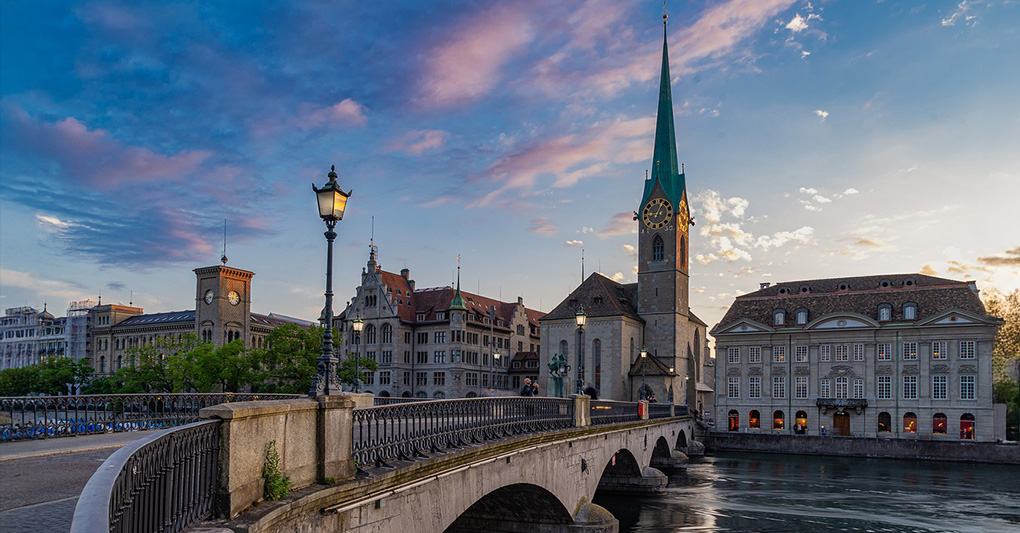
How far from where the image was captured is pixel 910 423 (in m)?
69.1

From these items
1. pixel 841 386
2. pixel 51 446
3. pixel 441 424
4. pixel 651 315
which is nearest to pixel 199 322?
pixel 651 315

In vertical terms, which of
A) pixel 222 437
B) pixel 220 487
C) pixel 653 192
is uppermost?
pixel 653 192

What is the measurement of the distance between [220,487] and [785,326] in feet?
245

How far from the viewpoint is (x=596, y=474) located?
3114 centimetres

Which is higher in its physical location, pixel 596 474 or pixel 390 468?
pixel 390 468

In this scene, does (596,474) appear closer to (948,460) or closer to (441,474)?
(441,474)

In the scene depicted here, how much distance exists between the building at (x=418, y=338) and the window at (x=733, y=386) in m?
27.1

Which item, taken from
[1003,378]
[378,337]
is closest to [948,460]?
[1003,378]

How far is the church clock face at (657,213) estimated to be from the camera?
89125 millimetres

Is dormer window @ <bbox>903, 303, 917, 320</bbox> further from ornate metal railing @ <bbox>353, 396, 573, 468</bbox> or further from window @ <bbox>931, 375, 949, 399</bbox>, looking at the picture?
ornate metal railing @ <bbox>353, 396, 573, 468</bbox>

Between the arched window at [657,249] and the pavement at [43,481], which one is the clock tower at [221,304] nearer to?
the arched window at [657,249]

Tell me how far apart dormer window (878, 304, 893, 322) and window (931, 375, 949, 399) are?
6.81m

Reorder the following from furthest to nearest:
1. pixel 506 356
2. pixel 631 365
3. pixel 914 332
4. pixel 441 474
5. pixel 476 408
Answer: pixel 506 356, pixel 631 365, pixel 914 332, pixel 476 408, pixel 441 474

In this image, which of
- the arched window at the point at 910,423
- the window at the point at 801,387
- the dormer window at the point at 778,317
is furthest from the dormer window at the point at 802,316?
the arched window at the point at 910,423
